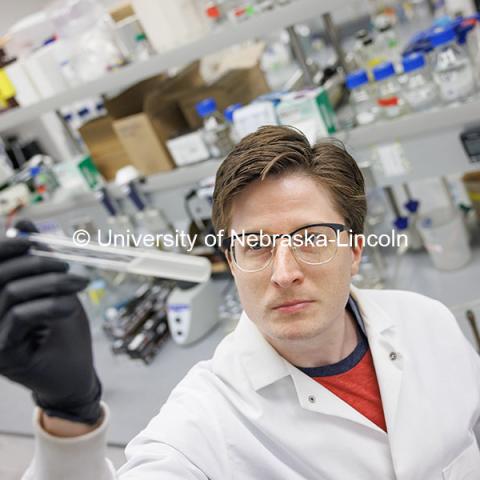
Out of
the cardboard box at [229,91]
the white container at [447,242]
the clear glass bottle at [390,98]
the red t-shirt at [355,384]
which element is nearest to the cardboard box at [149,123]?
the cardboard box at [229,91]

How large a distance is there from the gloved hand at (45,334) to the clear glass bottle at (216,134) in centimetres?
117

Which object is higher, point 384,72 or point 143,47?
point 143,47

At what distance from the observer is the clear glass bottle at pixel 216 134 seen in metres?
1.88

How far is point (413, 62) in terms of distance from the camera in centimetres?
146

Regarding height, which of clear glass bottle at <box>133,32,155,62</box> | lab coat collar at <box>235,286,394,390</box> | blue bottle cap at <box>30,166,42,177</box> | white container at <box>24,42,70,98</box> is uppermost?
white container at <box>24,42,70,98</box>

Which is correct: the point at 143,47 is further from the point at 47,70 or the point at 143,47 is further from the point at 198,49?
the point at 47,70

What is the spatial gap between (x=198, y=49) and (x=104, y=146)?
732 millimetres

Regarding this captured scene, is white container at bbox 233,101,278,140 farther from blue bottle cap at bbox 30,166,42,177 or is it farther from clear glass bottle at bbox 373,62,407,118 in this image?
blue bottle cap at bbox 30,166,42,177

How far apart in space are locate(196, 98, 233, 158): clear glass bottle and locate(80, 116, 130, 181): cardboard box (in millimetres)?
419

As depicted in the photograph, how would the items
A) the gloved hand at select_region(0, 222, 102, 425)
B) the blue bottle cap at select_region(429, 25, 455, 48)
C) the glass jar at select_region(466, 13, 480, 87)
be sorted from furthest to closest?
the glass jar at select_region(466, 13, 480, 87), the blue bottle cap at select_region(429, 25, 455, 48), the gloved hand at select_region(0, 222, 102, 425)

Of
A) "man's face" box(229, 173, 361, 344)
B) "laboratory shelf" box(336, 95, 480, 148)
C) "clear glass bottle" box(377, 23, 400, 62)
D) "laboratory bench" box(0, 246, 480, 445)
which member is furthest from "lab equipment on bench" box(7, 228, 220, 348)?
"clear glass bottle" box(377, 23, 400, 62)

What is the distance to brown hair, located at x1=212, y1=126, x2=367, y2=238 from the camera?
102 centimetres

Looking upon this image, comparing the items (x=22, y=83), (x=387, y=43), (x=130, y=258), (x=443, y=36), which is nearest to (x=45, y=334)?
(x=130, y=258)

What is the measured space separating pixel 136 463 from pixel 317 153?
73 cm
